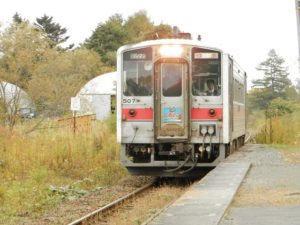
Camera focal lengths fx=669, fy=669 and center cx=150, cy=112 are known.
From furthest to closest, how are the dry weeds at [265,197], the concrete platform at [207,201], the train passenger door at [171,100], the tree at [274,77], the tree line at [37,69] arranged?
the tree at [274,77], the tree line at [37,69], the train passenger door at [171,100], the dry weeds at [265,197], the concrete platform at [207,201]

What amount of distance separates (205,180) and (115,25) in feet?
224

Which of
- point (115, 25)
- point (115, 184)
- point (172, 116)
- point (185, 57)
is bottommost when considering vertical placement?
point (115, 184)

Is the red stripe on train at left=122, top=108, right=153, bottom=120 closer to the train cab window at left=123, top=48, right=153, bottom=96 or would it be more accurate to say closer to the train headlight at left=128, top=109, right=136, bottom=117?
the train headlight at left=128, top=109, right=136, bottom=117

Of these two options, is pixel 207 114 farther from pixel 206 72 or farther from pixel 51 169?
pixel 51 169

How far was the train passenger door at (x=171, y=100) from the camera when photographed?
15.0 meters

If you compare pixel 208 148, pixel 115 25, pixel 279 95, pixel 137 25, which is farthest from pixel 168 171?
pixel 137 25

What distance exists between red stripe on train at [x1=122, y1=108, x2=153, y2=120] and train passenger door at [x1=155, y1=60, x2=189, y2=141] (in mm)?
177

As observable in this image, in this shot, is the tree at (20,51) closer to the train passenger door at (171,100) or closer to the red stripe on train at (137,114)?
the red stripe on train at (137,114)

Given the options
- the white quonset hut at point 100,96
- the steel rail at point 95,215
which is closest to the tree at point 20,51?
the white quonset hut at point 100,96

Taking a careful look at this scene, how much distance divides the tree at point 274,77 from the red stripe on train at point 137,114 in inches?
2193

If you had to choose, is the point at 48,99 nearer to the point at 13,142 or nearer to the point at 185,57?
the point at 13,142

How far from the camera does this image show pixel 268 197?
33.9ft

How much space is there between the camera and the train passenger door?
591 inches

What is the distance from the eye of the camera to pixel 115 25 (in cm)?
7962
